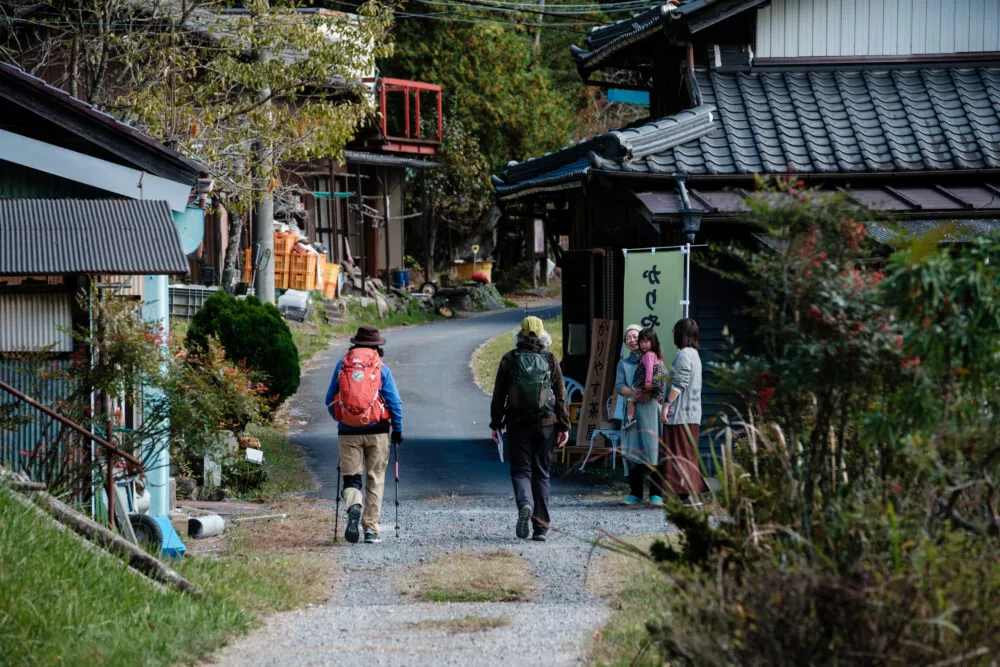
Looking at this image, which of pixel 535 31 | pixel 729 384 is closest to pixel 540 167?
pixel 729 384

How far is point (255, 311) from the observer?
15258mm

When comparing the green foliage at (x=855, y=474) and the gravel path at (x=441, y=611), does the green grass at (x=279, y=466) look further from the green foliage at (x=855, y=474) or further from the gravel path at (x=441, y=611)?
the green foliage at (x=855, y=474)

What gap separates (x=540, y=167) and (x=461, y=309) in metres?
21.2

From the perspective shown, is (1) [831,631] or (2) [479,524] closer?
(1) [831,631]

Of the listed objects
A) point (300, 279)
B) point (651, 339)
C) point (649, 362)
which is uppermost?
point (300, 279)

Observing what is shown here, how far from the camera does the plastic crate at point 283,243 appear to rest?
28.8 metres

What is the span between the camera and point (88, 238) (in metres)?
8.26

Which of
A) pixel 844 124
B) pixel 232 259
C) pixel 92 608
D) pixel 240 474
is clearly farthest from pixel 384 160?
pixel 92 608

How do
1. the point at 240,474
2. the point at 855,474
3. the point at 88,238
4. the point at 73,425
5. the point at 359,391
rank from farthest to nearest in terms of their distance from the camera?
the point at 240,474 < the point at 359,391 < the point at 88,238 < the point at 73,425 < the point at 855,474

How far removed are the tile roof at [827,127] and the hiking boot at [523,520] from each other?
3.64m

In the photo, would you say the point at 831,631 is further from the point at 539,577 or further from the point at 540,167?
the point at 540,167

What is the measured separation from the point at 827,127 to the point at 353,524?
6.56m

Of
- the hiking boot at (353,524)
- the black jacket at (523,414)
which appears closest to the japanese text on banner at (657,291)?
the black jacket at (523,414)

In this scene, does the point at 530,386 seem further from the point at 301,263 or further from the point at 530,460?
the point at 301,263
